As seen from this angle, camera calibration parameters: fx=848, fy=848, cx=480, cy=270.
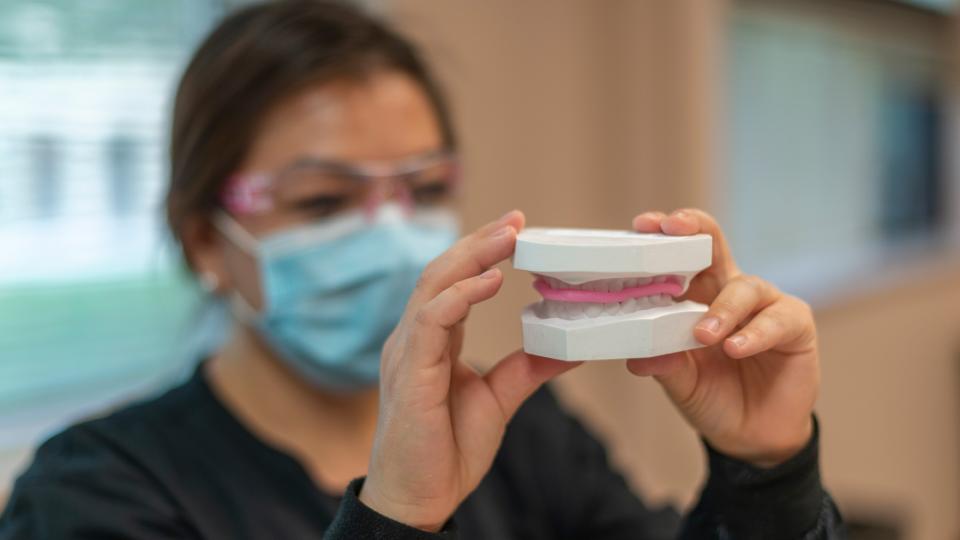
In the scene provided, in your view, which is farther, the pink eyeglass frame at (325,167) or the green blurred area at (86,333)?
the green blurred area at (86,333)

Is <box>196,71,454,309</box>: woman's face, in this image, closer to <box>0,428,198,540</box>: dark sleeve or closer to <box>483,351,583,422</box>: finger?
<box>0,428,198,540</box>: dark sleeve

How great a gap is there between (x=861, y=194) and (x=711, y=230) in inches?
116

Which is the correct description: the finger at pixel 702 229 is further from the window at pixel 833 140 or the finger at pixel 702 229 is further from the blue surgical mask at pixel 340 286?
the window at pixel 833 140

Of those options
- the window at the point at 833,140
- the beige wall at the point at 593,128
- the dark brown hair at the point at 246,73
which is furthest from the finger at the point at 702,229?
the window at the point at 833,140

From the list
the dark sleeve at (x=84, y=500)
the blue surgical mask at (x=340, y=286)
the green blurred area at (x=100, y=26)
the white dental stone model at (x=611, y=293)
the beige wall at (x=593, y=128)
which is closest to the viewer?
the white dental stone model at (x=611, y=293)

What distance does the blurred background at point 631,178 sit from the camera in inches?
60.3

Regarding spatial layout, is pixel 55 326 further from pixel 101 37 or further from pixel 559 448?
pixel 559 448

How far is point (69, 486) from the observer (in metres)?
0.91

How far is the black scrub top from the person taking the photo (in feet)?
2.67

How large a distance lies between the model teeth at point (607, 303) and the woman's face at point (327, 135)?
475 mm

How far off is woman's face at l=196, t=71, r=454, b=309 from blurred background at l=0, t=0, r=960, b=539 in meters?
0.30

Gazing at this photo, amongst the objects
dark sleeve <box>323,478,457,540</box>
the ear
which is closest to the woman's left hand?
dark sleeve <box>323,478,457,540</box>

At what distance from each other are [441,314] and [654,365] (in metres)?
0.19

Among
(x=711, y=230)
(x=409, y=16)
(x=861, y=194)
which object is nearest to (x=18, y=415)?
(x=409, y=16)
